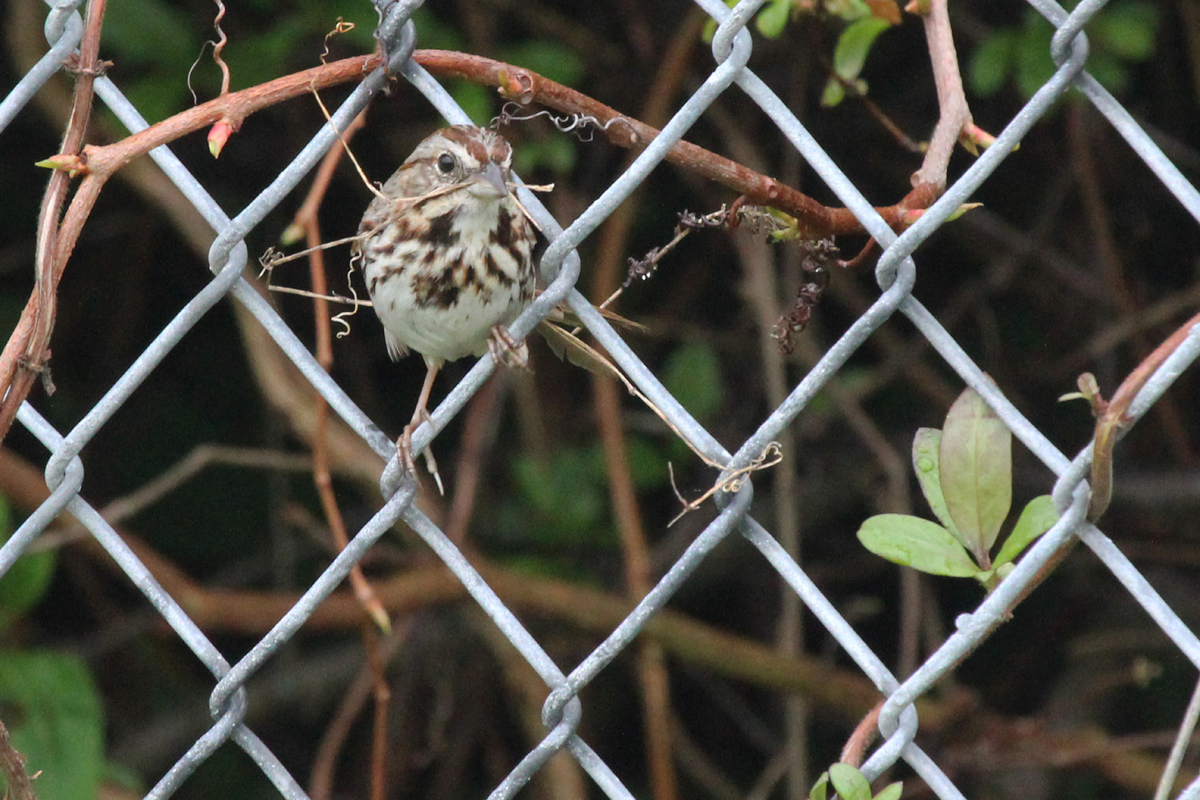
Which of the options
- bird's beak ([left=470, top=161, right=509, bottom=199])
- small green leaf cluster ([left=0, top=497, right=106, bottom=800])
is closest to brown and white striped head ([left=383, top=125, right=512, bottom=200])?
bird's beak ([left=470, top=161, right=509, bottom=199])

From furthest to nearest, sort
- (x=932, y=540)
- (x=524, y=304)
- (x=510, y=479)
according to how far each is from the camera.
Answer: (x=510, y=479), (x=524, y=304), (x=932, y=540)

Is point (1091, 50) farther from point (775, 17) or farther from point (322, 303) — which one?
point (322, 303)

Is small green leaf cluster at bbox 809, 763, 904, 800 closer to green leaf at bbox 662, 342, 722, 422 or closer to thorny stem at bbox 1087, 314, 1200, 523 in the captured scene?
thorny stem at bbox 1087, 314, 1200, 523

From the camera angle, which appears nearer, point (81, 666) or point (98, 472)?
point (81, 666)

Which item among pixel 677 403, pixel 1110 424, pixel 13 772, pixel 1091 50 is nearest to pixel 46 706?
pixel 13 772

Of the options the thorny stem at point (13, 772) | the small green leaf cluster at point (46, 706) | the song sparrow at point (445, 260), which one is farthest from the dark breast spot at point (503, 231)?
the small green leaf cluster at point (46, 706)

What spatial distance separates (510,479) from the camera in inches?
109

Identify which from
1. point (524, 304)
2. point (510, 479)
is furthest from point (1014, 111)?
point (524, 304)

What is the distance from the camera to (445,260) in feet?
4.53

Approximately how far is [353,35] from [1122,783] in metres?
1.72

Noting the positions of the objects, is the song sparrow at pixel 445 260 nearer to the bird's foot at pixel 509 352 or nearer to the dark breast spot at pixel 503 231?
the dark breast spot at pixel 503 231

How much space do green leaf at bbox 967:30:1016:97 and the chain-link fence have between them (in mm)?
1067

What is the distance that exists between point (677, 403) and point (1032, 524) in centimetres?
27

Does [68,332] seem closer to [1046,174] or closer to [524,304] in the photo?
[524,304]
